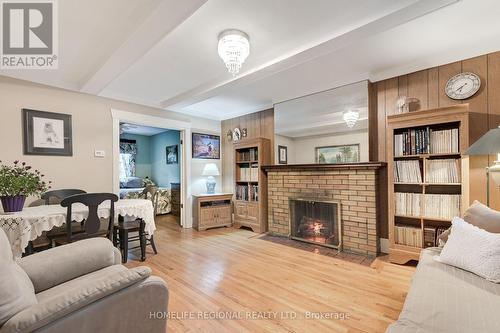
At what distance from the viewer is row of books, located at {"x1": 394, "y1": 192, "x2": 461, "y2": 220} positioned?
241 centimetres

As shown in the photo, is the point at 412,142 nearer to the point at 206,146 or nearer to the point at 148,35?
the point at 148,35

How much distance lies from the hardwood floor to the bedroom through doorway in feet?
9.60

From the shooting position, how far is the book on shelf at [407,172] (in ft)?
8.64

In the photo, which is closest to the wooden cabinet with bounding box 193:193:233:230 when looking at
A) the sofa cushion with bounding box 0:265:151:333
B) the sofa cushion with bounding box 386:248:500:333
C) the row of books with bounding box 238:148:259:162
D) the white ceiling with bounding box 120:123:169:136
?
the row of books with bounding box 238:148:259:162

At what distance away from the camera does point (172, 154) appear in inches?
255

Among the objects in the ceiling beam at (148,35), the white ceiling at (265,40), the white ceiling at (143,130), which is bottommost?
the white ceiling at (143,130)

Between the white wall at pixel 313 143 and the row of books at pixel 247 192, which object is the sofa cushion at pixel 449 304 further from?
the row of books at pixel 247 192

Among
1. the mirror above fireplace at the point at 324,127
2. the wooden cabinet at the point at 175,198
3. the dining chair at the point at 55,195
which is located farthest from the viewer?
the wooden cabinet at the point at 175,198

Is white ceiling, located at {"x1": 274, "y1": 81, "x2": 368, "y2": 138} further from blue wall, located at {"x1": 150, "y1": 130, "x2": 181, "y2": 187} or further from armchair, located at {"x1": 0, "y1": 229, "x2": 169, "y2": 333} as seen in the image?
blue wall, located at {"x1": 150, "y1": 130, "x2": 181, "y2": 187}

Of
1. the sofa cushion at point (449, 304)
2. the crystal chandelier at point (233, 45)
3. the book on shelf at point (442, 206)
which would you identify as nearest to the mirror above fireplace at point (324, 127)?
the book on shelf at point (442, 206)

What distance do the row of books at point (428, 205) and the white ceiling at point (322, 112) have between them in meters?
1.02

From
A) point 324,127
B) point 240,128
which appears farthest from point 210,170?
point 324,127

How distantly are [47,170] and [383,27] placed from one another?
4.08 meters

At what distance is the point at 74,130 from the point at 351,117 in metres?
3.87
